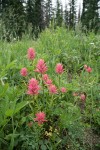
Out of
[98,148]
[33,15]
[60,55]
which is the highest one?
[60,55]

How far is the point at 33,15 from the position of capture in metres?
40.1

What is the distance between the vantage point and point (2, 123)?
87.6 inches

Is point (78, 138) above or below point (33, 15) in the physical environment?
above

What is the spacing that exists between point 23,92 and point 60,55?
2113 mm

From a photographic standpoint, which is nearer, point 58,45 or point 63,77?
point 63,77

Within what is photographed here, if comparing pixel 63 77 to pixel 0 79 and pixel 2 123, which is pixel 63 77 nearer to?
pixel 0 79

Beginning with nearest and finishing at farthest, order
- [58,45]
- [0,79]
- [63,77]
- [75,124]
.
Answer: [75,124], [0,79], [63,77], [58,45]

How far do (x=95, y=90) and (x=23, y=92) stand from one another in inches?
40.8

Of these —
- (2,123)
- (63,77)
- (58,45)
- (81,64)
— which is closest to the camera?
(2,123)

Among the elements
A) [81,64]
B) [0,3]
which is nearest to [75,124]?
[81,64]

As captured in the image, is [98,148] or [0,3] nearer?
[98,148]

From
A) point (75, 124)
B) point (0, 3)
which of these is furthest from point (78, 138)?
point (0, 3)

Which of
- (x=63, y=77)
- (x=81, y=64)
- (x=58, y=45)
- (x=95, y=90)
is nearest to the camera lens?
(x=95, y=90)

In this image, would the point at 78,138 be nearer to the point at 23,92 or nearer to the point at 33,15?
the point at 23,92
